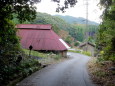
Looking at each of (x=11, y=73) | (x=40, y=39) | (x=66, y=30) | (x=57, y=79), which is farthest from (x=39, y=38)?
(x=66, y=30)

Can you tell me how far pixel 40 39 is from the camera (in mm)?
31703

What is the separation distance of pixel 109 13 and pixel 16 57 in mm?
Answer: 7579

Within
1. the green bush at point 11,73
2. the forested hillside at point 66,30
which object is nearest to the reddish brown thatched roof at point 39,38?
the forested hillside at point 66,30

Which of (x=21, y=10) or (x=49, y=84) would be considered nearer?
(x=21, y=10)

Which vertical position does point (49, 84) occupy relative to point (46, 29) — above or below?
below

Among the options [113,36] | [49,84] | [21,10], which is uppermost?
[21,10]

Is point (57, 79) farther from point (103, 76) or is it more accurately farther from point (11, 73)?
point (103, 76)

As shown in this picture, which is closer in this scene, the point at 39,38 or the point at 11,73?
the point at 11,73

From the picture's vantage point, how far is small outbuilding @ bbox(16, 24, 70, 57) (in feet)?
101

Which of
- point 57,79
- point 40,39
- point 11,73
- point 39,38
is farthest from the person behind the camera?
point 39,38

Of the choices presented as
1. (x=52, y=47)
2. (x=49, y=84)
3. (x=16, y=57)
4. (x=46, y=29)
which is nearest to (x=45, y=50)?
(x=52, y=47)

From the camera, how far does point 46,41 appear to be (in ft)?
103

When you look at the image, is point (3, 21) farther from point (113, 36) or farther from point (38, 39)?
point (38, 39)

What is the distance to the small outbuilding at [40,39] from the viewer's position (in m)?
30.9
